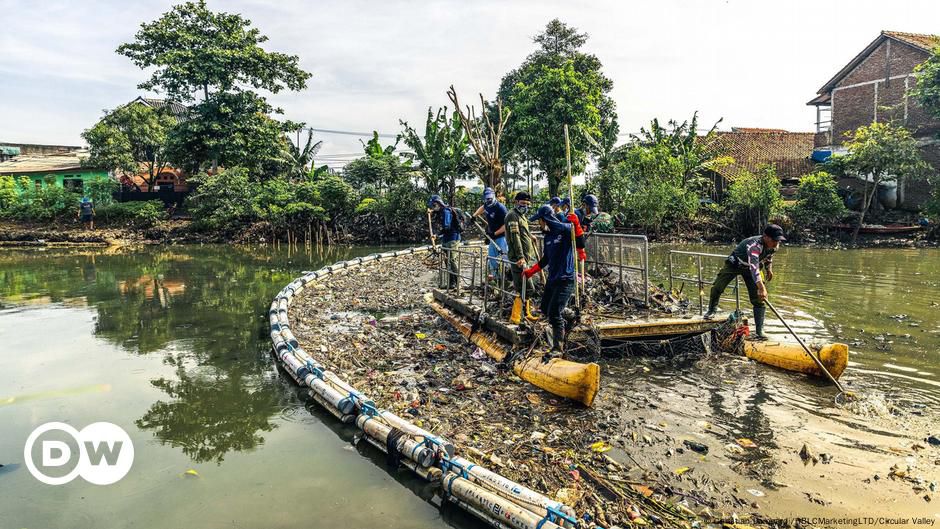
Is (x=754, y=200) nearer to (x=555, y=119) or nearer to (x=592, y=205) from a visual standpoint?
(x=555, y=119)

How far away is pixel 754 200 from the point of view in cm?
2759

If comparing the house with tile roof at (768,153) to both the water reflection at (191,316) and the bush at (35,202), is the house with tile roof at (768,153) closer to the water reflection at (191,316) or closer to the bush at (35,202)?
the water reflection at (191,316)

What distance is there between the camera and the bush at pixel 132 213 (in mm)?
31906

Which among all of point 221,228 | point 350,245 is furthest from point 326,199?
point 221,228

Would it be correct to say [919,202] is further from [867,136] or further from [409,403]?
[409,403]

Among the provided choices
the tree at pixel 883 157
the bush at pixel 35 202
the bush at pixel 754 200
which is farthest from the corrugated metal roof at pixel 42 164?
the tree at pixel 883 157

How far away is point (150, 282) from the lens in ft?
57.6

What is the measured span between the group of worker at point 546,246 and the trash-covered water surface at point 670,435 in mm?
1142

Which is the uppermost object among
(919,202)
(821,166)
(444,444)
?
(821,166)

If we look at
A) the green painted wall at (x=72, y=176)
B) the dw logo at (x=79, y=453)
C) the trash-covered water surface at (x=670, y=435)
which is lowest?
the dw logo at (x=79, y=453)

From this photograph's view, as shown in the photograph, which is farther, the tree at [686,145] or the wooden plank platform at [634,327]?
the tree at [686,145]

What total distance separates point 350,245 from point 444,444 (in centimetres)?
2637

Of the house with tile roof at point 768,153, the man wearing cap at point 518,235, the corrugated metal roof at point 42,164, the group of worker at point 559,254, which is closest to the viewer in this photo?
the group of worker at point 559,254

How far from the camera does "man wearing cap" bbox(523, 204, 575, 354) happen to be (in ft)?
23.2
